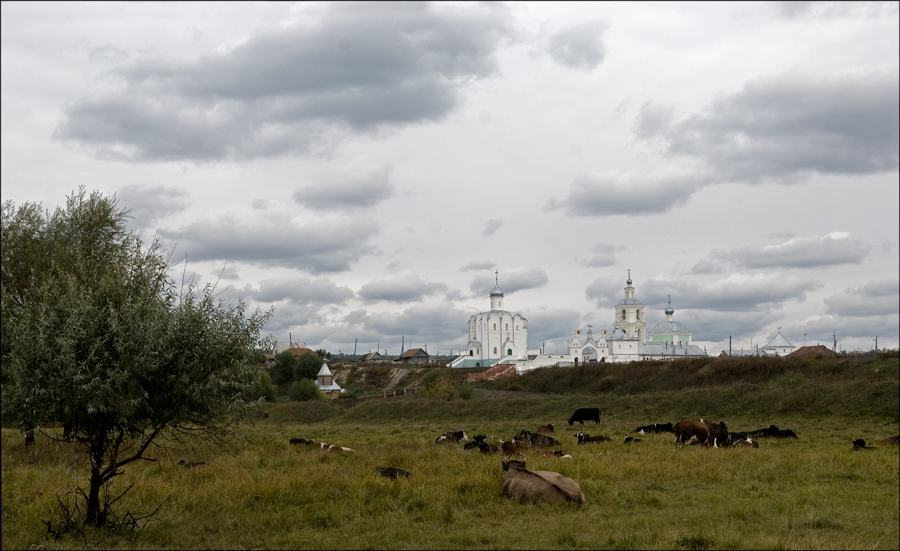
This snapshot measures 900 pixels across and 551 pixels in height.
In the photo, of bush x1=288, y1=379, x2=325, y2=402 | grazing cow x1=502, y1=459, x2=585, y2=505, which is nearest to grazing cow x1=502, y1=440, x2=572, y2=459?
grazing cow x1=502, y1=459, x2=585, y2=505

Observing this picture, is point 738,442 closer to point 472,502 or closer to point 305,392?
point 472,502

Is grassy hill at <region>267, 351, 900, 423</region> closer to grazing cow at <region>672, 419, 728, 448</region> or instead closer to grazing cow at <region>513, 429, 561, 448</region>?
grazing cow at <region>672, 419, 728, 448</region>

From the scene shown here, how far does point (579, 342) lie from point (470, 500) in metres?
119

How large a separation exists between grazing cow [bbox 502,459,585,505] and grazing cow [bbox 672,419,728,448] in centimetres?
1110

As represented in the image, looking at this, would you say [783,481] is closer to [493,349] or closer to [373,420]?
[373,420]

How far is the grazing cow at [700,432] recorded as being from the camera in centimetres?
2330

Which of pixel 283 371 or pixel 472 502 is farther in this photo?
pixel 283 371

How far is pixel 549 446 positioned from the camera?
23.4 meters

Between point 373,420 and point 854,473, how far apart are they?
3631cm

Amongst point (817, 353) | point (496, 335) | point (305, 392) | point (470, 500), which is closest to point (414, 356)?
point (496, 335)

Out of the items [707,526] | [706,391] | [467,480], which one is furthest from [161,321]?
[706,391]

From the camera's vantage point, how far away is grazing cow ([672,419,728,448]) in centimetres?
2330

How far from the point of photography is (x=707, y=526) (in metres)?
11.2

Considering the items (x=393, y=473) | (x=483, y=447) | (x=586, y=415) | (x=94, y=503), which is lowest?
(x=586, y=415)
